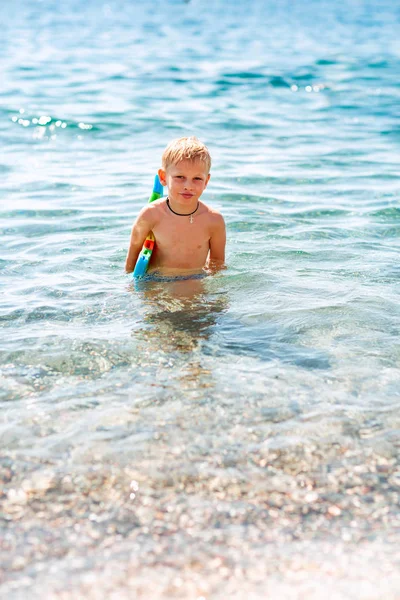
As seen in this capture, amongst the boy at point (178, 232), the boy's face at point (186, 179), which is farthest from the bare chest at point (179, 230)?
the boy's face at point (186, 179)

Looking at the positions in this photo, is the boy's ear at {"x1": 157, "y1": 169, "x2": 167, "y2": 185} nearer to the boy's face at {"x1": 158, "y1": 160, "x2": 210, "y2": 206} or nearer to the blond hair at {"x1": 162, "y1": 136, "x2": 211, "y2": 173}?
the boy's face at {"x1": 158, "y1": 160, "x2": 210, "y2": 206}

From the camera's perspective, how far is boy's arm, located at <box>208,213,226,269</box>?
5462 millimetres

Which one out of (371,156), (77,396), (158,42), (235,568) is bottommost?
(235,568)

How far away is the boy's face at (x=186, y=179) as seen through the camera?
5035 millimetres

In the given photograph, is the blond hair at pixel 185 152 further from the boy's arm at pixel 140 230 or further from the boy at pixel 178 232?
the boy's arm at pixel 140 230

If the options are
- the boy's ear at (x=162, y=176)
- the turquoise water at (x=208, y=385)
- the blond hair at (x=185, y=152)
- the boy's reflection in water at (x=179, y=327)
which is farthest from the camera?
the boy's ear at (x=162, y=176)

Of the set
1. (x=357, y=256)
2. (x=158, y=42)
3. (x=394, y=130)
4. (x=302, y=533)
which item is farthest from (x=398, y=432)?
(x=158, y=42)

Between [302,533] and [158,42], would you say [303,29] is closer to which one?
[158,42]

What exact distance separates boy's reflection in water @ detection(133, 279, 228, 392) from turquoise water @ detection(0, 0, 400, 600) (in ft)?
0.05

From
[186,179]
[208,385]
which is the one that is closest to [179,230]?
[186,179]

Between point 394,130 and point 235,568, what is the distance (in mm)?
10676

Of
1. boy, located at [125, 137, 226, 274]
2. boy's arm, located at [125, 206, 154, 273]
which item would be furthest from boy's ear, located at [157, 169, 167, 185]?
boy's arm, located at [125, 206, 154, 273]

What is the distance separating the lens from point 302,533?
266cm

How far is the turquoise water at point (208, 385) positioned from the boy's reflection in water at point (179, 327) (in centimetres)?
2
